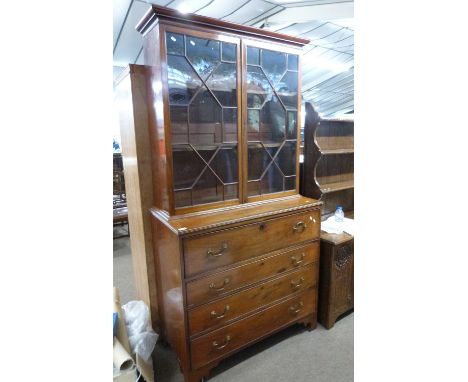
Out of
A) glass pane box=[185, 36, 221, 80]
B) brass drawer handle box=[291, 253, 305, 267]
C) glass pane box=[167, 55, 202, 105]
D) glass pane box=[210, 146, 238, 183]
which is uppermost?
glass pane box=[185, 36, 221, 80]

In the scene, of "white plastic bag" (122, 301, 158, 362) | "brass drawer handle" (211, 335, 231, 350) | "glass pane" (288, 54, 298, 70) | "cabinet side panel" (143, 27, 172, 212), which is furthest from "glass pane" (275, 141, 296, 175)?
"white plastic bag" (122, 301, 158, 362)

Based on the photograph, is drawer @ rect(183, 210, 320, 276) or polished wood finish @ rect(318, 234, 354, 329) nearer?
drawer @ rect(183, 210, 320, 276)

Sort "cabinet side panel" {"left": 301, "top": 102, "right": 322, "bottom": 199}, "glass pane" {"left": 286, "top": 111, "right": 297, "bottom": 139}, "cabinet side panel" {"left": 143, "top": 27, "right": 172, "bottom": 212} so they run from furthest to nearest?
"cabinet side panel" {"left": 301, "top": 102, "right": 322, "bottom": 199} < "glass pane" {"left": 286, "top": 111, "right": 297, "bottom": 139} < "cabinet side panel" {"left": 143, "top": 27, "right": 172, "bottom": 212}

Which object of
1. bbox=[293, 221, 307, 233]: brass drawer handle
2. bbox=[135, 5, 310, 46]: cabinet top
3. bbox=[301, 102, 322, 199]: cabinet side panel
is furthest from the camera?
bbox=[301, 102, 322, 199]: cabinet side panel

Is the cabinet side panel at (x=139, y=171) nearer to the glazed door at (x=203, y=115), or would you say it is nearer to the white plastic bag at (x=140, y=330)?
the white plastic bag at (x=140, y=330)

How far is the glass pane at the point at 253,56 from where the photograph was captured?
151 centimetres

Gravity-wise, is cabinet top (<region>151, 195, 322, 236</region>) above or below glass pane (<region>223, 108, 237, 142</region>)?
below

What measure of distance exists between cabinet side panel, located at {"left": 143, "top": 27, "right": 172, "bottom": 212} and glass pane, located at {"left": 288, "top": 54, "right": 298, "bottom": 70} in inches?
31.9

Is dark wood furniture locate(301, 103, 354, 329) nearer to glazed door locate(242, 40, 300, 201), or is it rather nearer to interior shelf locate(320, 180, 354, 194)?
interior shelf locate(320, 180, 354, 194)

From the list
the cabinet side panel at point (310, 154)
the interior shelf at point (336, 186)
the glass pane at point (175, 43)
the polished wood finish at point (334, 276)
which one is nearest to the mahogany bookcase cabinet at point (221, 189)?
the glass pane at point (175, 43)

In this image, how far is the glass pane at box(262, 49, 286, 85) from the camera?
159 cm
